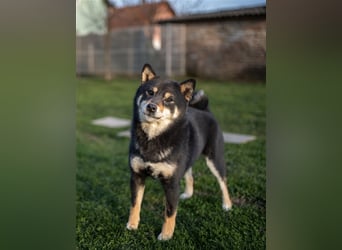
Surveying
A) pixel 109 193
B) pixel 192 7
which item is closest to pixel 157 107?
pixel 192 7

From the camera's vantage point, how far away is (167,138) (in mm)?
1880

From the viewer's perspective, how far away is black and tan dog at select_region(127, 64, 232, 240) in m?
1.75

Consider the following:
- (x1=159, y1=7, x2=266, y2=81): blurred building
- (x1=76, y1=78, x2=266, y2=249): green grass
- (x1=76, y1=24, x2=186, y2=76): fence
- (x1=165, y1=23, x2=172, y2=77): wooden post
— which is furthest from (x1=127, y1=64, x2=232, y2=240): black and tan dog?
(x1=165, y1=23, x2=172, y2=77): wooden post

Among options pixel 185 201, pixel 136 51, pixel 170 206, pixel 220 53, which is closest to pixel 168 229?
pixel 170 206

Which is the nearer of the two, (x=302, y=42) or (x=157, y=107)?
(x=302, y=42)

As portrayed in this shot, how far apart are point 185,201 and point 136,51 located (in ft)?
23.9

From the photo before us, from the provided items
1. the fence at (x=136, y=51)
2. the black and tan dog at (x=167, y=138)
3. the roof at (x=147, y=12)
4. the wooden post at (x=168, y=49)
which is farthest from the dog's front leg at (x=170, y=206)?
the wooden post at (x=168, y=49)

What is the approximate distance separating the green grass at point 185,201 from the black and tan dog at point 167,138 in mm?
119

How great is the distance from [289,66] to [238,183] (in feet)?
5.51

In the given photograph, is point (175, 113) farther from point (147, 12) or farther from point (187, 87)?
point (147, 12)

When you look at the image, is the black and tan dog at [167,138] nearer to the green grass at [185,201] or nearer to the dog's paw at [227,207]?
the dog's paw at [227,207]

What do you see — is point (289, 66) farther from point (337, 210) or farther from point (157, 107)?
point (157, 107)

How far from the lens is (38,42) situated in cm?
121

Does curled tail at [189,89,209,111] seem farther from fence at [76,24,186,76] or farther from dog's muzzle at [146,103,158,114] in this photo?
fence at [76,24,186,76]
